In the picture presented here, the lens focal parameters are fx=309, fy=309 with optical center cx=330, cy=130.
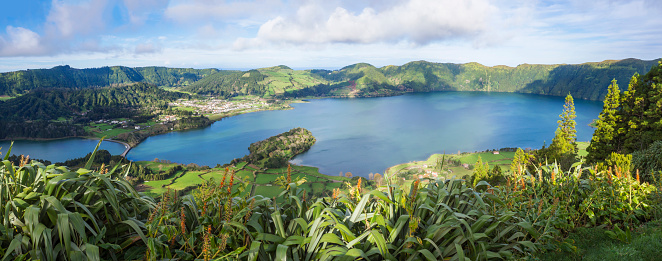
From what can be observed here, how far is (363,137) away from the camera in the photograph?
95.4 metres

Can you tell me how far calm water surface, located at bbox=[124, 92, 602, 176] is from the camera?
77.1 meters

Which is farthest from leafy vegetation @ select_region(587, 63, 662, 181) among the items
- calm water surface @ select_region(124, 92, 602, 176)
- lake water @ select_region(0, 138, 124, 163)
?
lake water @ select_region(0, 138, 124, 163)

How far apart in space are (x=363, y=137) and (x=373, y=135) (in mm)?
4037

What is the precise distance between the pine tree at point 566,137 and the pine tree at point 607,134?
485cm

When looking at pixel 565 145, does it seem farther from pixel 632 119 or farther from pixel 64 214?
pixel 64 214

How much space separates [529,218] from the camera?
2900 millimetres

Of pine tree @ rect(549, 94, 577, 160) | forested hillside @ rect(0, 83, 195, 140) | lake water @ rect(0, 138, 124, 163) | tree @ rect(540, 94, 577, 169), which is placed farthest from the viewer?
forested hillside @ rect(0, 83, 195, 140)

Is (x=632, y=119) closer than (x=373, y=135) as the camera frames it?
Yes

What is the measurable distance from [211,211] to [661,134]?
24.0 m

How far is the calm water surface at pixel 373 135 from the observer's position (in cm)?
7706

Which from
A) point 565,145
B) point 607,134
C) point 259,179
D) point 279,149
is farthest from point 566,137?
point 279,149

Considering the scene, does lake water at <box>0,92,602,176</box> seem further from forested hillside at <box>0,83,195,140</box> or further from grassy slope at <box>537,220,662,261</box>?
grassy slope at <box>537,220,662,261</box>

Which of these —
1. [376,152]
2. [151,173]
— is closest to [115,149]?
[151,173]

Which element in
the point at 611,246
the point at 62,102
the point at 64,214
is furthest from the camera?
the point at 62,102
